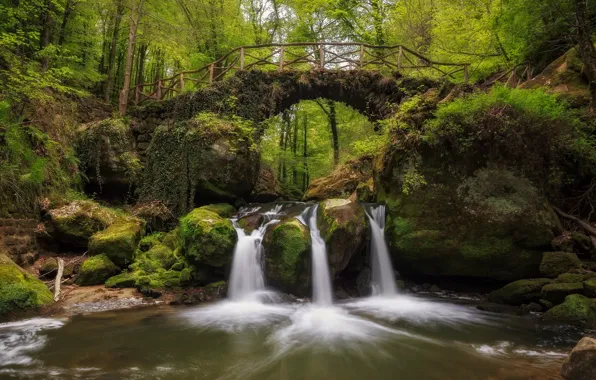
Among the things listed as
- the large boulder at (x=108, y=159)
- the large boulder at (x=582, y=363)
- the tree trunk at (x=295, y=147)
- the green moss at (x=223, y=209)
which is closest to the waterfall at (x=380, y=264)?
the green moss at (x=223, y=209)

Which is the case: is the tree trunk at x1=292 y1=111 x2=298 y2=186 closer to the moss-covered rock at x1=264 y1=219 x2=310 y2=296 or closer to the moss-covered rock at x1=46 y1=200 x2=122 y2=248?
the moss-covered rock at x1=264 y1=219 x2=310 y2=296

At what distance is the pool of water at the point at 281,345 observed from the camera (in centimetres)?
418

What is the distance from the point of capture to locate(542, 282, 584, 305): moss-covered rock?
6418 millimetres

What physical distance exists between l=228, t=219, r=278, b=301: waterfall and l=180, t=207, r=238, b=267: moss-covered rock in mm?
296

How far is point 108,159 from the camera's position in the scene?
11.1 m

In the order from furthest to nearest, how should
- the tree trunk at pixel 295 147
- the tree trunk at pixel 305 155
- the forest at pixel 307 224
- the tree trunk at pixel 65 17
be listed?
the tree trunk at pixel 295 147, the tree trunk at pixel 305 155, the tree trunk at pixel 65 17, the forest at pixel 307 224

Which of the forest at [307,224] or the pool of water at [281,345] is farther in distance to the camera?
the forest at [307,224]

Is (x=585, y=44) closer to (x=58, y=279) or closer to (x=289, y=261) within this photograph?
(x=289, y=261)

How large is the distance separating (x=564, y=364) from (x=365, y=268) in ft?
17.3

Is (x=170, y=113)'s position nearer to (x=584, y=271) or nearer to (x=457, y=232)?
(x=457, y=232)

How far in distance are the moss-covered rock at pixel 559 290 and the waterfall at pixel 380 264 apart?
319 cm

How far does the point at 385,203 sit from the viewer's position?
31.1ft

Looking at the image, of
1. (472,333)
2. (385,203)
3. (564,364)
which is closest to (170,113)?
(385,203)

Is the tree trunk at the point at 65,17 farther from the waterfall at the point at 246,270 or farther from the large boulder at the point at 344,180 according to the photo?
the large boulder at the point at 344,180
